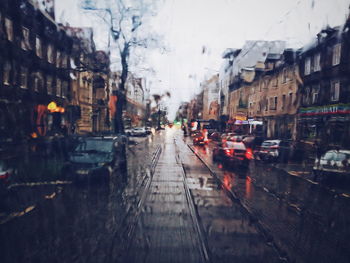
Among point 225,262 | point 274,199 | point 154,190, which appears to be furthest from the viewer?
point 154,190

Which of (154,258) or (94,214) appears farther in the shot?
(94,214)

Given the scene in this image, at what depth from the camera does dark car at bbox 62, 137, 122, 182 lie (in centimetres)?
941

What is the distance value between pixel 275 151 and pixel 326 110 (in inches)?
390

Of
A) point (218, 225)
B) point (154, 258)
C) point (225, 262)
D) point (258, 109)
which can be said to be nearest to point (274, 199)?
point (218, 225)

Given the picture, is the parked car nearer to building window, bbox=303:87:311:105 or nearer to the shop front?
the shop front

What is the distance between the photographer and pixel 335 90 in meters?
24.4

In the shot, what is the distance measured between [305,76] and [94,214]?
93.1 ft

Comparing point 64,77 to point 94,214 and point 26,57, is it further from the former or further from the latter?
point 94,214

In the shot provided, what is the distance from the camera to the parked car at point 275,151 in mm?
18578

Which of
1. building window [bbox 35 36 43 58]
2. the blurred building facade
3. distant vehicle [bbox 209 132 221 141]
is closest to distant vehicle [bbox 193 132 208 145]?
distant vehicle [bbox 209 132 221 141]

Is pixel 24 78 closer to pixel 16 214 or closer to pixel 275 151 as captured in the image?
pixel 16 214

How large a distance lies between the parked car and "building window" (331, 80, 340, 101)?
8.77 m

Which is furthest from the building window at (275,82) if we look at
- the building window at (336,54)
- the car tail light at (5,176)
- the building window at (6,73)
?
the car tail light at (5,176)

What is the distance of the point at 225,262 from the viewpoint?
173 inches
